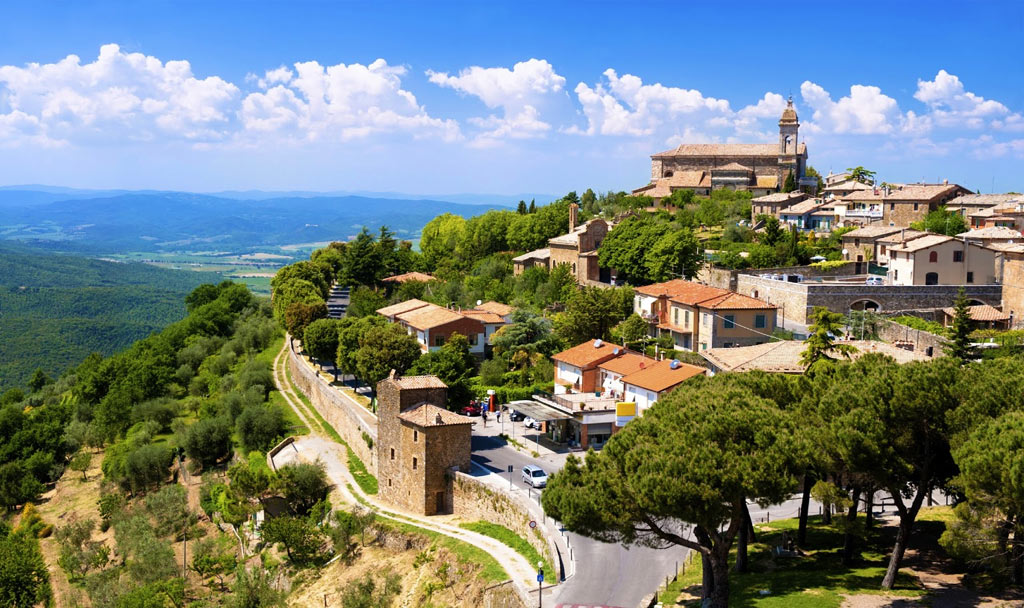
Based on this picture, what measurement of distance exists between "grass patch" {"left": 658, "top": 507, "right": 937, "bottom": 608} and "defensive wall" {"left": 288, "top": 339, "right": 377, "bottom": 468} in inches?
737

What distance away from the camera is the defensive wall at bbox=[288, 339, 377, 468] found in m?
40.7

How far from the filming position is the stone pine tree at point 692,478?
63.5 feet

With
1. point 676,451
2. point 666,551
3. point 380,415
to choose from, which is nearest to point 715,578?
point 676,451

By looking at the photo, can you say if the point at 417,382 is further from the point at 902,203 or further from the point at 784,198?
the point at 784,198

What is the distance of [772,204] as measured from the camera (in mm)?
75875

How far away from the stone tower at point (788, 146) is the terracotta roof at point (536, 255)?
96.7 feet

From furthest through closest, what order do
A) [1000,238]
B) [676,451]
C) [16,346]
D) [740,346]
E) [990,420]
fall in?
[16,346] → [1000,238] → [740,346] → [676,451] → [990,420]

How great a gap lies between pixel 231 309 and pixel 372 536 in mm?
63916

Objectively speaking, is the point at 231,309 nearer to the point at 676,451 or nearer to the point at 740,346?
the point at 740,346

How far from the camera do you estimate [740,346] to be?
146 feet

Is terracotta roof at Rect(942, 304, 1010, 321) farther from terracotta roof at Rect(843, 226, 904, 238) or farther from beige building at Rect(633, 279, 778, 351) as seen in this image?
terracotta roof at Rect(843, 226, 904, 238)

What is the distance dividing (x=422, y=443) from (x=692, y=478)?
15903 millimetres

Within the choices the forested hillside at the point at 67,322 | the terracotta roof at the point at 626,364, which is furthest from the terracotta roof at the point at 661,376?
the forested hillside at the point at 67,322

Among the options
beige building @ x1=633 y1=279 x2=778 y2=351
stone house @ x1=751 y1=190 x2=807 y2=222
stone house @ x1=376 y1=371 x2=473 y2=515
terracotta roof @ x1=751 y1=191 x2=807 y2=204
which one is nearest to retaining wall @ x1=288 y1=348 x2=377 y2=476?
stone house @ x1=376 y1=371 x2=473 y2=515
